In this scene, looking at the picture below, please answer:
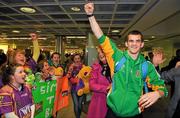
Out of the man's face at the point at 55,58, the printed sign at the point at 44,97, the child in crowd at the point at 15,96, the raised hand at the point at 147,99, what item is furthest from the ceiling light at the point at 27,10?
the raised hand at the point at 147,99

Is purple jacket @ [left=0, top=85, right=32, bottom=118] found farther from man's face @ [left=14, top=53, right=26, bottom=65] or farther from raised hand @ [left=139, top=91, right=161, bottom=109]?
raised hand @ [left=139, top=91, right=161, bottom=109]

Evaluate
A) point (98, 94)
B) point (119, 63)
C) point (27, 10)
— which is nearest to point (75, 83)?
point (98, 94)

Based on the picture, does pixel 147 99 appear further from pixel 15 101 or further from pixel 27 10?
pixel 27 10

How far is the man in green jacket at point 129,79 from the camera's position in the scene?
2.48 m

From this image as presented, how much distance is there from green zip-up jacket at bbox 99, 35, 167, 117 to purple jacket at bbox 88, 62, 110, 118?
1.21m

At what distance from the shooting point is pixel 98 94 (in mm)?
3906

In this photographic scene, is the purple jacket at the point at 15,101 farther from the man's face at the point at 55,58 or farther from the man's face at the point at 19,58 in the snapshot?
the man's face at the point at 55,58

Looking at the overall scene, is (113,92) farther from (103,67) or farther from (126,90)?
A: (103,67)

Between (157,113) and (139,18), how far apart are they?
3636 mm

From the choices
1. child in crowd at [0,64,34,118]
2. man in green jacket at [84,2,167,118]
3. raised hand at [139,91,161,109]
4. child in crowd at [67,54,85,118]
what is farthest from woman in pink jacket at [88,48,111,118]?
child in crowd at [67,54,85,118]

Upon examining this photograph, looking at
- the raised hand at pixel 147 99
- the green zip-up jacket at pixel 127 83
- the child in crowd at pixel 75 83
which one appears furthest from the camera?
the child in crowd at pixel 75 83

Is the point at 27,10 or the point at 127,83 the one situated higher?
the point at 27,10

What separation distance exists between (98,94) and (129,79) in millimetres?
1453

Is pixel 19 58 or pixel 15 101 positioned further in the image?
pixel 19 58
